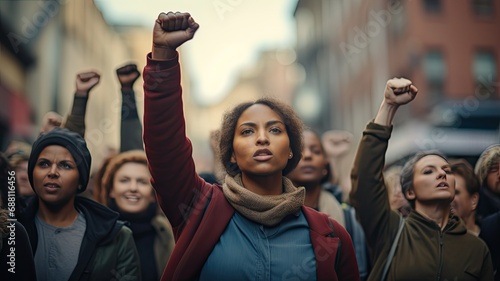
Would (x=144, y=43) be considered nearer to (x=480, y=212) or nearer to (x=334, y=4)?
(x=334, y=4)

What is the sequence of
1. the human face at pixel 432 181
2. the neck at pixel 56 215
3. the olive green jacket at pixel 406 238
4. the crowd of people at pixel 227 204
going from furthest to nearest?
1. the human face at pixel 432 181
2. the olive green jacket at pixel 406 238
3. the neck at pixel 56 215
4. the crowd of people at pixel 227 204

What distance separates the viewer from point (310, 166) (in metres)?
4.68

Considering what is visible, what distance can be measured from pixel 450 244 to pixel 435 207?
0.24m

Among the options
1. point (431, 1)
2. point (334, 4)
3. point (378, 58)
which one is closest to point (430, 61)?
point (431, 1)

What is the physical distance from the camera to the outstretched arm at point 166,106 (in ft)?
9.05

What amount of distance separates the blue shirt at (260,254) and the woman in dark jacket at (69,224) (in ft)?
2.68

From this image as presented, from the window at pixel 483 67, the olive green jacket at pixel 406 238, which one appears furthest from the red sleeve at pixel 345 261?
the window at pixel 483 67

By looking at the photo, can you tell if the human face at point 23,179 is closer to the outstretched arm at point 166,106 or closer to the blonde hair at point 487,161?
the outstretched arm at point 166,106

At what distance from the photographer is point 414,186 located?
401cm

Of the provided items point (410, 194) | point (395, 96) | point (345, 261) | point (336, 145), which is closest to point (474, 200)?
point (410, 194)

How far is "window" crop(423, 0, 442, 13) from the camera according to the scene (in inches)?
811

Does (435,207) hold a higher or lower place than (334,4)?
lower

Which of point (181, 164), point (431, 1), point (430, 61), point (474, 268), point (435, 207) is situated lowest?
point (474, 268)

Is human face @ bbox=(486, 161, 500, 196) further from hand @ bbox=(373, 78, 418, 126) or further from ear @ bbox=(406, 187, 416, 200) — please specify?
hand @ bbox=(373, 78, 418, 126)
